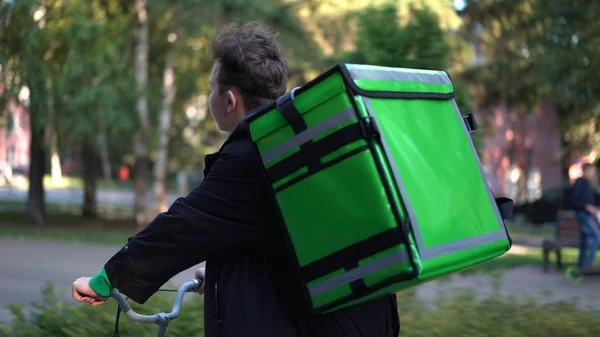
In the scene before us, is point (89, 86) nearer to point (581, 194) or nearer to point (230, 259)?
point (581, 194)

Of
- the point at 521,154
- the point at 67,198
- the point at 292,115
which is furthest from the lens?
the point at 67,198

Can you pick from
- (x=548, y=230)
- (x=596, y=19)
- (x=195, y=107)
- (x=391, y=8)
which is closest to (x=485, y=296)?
(x=391, y=8)

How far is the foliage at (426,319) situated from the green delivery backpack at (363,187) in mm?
2478

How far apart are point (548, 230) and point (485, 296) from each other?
79.1 feet

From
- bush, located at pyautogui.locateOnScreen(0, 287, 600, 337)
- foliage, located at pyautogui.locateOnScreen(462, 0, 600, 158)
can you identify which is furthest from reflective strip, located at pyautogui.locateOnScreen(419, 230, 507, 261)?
foliage, located at pyautogui.locateOnScreen(462, 0, 600, 158)

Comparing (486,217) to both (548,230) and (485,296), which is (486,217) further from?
(548,230)

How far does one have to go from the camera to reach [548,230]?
2898 centimetres

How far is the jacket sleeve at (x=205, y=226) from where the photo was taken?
2.12m

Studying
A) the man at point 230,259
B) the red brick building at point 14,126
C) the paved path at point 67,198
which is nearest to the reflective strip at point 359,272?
the man at point 230,259

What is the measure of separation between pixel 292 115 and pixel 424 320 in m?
3.21

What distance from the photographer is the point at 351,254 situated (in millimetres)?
1939

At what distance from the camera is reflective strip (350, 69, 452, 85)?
1.96 meters

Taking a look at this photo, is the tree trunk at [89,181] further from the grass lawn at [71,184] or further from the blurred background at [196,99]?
the grass lawn at [71,184]

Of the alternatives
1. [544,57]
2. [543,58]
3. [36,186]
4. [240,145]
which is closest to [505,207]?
[240,145]
